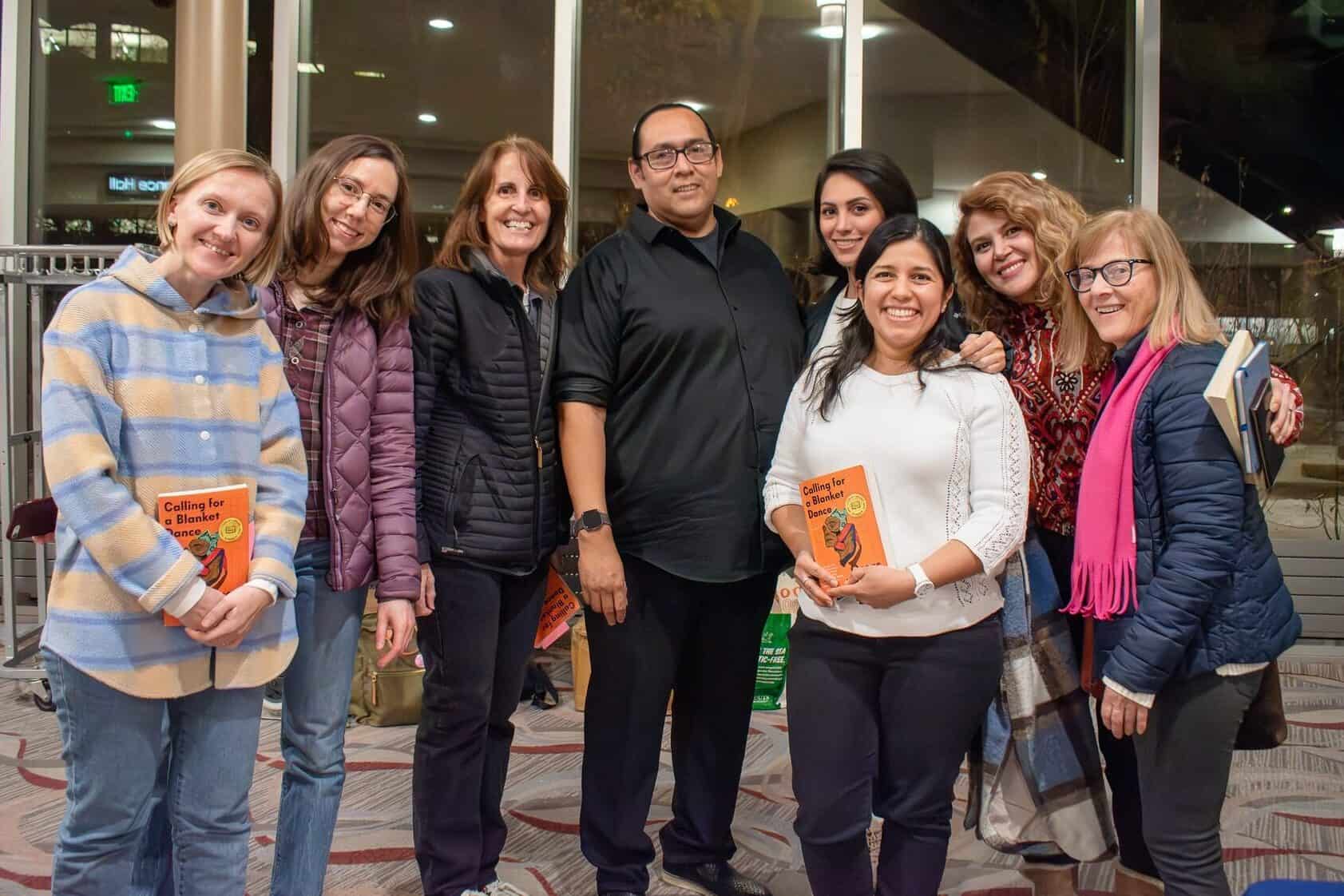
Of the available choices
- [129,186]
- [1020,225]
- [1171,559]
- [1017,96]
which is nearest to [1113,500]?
[1171,559]

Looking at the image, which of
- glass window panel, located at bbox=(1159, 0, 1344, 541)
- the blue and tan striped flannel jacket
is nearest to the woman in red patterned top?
the blue and tan striped flannel jacket

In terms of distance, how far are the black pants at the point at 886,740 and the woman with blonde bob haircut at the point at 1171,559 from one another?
9.2 inches

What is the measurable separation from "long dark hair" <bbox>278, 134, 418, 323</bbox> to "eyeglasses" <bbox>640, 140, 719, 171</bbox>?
53 centimetres

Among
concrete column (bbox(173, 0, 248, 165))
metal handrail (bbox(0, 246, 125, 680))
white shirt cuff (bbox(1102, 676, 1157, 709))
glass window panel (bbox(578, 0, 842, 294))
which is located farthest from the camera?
glass window panel (bbox(578, 0, 842, 294))

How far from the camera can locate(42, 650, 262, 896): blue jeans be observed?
1.59m

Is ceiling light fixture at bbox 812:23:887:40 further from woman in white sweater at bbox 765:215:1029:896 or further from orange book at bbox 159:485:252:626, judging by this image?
orange book at bbox 159:485:252:626

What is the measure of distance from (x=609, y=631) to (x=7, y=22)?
448 centimetres

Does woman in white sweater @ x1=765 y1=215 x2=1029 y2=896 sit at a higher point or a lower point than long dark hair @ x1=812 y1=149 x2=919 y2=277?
lower

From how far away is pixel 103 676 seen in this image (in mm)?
1567

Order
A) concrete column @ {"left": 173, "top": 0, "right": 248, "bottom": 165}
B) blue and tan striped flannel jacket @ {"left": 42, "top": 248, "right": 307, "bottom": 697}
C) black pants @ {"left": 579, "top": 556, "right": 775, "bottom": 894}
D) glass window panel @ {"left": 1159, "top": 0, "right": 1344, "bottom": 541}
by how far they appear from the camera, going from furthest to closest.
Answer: glass window panel @ {"left": 1159, "top": 0, "right": 1344, "bottom": 541}
concrete column @ {"left": 173, "top": 0, "right": 248, "bottom": 165}
black pants @ {"left": 579, "top": 556, "right": 775, "bottom": 894}
blue and tan striped flannel jacket @ {"left": 42, "top": 248, "right": 307, "bottom": 697}

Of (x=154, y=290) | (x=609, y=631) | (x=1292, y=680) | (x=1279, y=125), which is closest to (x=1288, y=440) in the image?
(x=609, y=631)

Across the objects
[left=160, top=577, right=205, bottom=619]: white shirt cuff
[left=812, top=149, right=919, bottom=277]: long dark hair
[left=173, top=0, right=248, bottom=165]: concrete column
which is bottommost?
[left=160, top=577, right=205, bottom=619]: white shirt cuff

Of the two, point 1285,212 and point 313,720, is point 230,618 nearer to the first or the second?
point 313,720

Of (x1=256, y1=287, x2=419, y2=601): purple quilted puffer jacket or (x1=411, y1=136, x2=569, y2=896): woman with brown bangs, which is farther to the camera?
(x1=411, y1=136, x2=569, y2=896): woman with brown bangs
